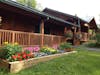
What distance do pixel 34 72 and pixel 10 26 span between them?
6.61 meters

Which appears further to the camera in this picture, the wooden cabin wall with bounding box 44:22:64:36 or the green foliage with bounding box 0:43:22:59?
the wooden cabin wall with bounding box 44:22:64:36

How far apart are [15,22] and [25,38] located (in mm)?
2787

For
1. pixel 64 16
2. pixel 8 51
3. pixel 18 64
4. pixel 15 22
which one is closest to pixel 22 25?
pixel 15 22

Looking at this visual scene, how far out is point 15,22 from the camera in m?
13.3

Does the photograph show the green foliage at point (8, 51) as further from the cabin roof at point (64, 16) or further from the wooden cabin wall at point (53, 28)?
the cabin roof at point (64, 16)

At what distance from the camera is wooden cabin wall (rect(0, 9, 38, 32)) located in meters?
12.2

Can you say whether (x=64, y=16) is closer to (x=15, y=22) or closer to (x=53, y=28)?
(x=53, y=28)

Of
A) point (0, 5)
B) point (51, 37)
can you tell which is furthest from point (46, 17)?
point (0, 5)

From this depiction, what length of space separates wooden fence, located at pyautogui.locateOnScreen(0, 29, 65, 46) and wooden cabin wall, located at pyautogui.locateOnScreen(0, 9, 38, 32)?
7.53ft

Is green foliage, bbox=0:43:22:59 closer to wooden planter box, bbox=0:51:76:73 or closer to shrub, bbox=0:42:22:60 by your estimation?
shrub, bbox=0:42:22:60

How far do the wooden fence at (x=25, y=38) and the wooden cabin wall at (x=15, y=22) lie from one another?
229 cm

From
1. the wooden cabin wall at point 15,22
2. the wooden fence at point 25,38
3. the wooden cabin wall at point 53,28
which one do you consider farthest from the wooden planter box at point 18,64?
the wooden cabin wall at point 53,28

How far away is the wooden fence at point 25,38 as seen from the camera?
956 cm

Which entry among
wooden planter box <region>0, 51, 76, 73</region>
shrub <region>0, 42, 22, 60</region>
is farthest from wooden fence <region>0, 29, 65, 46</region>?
wooden planter box <region>0, 51, 76, 73</region>
